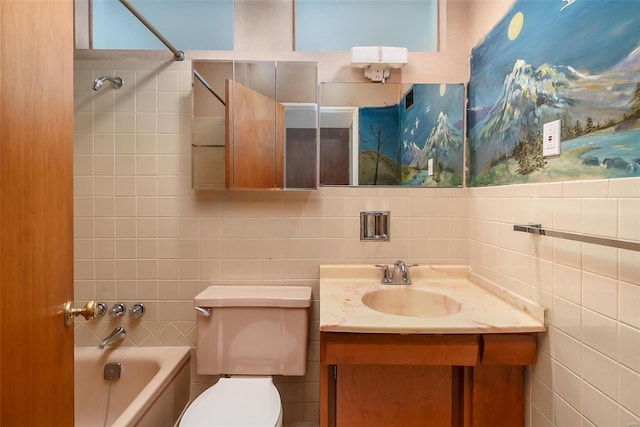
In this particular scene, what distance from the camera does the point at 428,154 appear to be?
172 cm

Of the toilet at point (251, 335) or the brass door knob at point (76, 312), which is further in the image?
the toilet at point (251, 335)

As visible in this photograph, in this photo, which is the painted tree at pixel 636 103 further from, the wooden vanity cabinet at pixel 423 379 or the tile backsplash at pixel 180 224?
the tile backsplash at pixel 180 224

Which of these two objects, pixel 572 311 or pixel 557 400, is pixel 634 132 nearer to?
pixel 572 311

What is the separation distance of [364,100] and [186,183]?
3.35ft

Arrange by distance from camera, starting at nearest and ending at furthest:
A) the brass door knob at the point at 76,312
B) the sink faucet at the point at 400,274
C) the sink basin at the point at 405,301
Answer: the brass door knob at the point at 76,312 → the sink basin at the point at 405,301 → the sink faucet at the point at 400,274

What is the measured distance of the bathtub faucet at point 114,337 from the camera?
5.49 ft

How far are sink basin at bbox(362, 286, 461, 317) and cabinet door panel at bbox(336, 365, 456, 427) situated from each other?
0.33 meters

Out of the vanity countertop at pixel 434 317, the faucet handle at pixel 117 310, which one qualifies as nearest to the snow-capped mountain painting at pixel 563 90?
the vanity countertop at pixel 434 317

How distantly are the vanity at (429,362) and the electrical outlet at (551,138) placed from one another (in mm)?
519

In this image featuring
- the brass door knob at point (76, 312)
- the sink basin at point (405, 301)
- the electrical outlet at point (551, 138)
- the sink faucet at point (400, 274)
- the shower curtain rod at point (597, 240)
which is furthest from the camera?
the sink faucet at point (400, 274)

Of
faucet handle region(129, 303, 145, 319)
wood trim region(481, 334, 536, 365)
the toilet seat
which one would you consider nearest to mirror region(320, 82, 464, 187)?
wood trim region(481, 334, 536, 365)

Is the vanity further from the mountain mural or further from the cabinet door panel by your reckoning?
the mountain mural

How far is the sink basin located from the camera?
4.97 feet

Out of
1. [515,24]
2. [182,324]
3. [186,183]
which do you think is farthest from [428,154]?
[182,324]
